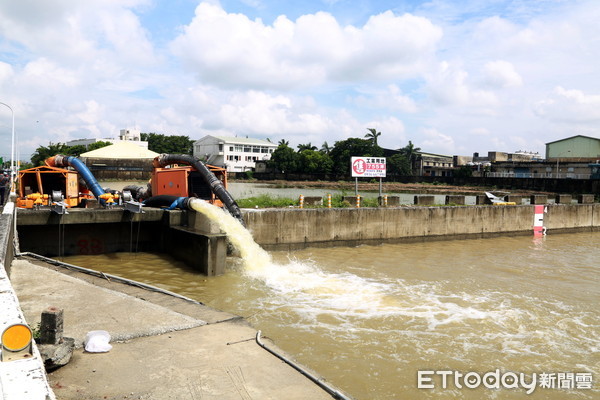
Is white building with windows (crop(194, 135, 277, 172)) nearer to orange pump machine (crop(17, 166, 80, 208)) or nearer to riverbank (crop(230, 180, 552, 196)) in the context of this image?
riverbank (crop(230, 180, 552, 196))

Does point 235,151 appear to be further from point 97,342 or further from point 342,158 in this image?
point 97,342

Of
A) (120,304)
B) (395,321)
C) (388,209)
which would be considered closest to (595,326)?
(395,321)

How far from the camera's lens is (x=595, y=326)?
30.8 ft

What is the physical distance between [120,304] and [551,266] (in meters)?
15.7

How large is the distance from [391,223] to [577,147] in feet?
263

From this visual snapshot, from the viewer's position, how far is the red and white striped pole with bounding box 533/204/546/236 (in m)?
25.0

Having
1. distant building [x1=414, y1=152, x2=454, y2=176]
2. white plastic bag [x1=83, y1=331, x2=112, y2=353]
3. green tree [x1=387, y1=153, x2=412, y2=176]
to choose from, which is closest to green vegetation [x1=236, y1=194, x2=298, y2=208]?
white plastic bag [x1=83, y1=331, x2=112, y2=353]

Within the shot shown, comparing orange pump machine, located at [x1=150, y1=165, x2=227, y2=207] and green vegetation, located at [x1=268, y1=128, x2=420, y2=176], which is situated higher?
green vegetation, located at [x1=268, y1=128, x2=420, y2=176]

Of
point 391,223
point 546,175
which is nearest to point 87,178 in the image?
point 391,223

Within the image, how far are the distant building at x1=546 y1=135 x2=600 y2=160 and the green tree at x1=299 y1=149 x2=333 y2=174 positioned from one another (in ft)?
154

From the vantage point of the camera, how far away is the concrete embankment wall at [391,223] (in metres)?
17.7

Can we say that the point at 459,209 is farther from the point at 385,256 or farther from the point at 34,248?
the point at 34,248

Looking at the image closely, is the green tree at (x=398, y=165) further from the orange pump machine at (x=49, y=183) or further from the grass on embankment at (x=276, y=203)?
the orange pump machine at (x=49, y=183)

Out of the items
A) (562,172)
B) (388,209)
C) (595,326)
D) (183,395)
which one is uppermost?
(562,172)
